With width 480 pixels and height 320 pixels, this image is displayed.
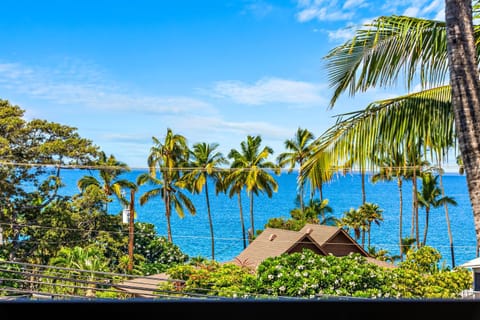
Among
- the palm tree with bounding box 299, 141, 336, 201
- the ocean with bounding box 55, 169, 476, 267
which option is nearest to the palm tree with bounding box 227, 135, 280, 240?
the ocean with bounding box 55, 169, 476, 267

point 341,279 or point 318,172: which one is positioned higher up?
point 318,172

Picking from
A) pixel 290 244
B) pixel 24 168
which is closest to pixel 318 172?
pixel 290 244

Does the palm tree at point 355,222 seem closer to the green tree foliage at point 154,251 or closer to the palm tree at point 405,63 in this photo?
the green tree foliage at point 154,251

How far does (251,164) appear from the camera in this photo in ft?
26.9

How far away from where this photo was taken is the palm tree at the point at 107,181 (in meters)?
6.70

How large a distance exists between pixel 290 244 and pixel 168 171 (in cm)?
290

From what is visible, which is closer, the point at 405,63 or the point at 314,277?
the point at 405,63

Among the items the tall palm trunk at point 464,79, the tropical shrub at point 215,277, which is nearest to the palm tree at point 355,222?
the tropical shrub at point 215,277

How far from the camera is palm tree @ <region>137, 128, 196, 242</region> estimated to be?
7750mm

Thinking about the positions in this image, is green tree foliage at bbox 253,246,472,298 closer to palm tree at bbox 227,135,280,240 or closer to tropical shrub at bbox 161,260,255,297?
tropical shrub at bbox 161,260,255,297

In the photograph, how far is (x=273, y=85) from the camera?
7.45 metres

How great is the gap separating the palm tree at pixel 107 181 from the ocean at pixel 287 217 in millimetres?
157

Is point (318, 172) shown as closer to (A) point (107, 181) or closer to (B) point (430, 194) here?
(A) point (107, 181)

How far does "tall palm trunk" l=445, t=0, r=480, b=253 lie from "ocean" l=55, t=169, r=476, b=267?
6006 millimetres
